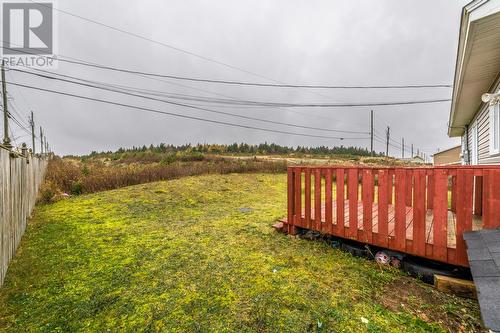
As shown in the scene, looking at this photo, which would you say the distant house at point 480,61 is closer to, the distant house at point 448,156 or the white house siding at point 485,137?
the white house siding at point 485,137

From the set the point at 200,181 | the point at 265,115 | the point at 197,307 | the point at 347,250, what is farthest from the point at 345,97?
the point at 197,307

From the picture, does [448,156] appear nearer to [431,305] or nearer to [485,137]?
[485,137]

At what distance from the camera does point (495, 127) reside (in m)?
4.14

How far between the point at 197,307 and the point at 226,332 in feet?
1.48

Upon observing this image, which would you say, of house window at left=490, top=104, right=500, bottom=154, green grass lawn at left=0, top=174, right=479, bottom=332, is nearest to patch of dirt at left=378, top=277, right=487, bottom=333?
green grass lawn at left=0, top=174, right=479, bottom=332

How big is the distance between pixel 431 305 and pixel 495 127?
3.92m

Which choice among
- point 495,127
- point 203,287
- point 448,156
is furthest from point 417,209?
point 448,156

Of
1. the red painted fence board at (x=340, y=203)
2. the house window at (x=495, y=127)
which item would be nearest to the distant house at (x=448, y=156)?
the house window at (x=495, y=127)

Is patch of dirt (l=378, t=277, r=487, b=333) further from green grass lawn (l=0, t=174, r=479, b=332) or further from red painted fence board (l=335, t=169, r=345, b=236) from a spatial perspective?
red painted fence board (l=335, t=169, r=345, b=236)

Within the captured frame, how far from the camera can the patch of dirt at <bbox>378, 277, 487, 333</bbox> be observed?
6.34ft

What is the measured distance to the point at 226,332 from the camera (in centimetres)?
184

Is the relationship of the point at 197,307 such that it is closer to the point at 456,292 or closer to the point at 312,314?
the point at 312,314

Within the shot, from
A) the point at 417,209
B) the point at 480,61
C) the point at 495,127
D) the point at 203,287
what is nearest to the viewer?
the point at 203,287

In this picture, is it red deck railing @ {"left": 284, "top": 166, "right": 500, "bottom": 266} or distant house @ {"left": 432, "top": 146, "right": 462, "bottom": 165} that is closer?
red deck railing @ {"left": 284, "top": 166, "right": 500, "bottom": 266}
